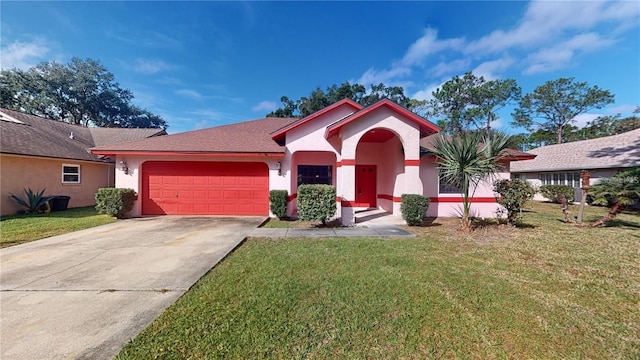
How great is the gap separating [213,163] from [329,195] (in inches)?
236

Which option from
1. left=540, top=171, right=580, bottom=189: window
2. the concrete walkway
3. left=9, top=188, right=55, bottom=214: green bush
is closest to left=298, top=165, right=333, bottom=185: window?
the concrete walkway

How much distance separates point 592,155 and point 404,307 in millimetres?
24734

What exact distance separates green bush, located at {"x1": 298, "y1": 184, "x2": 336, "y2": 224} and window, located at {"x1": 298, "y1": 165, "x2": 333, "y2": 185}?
150 inches

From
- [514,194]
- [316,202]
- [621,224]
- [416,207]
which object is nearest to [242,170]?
[316,202]

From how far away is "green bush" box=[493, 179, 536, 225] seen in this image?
27.1ft

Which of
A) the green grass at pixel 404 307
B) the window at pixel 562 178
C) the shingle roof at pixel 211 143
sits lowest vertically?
the green grass at pixel 404 307

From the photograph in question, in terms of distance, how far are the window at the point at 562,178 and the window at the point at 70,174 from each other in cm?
3352

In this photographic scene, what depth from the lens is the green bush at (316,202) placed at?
8.13 m

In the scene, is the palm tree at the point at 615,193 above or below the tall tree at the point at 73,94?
below

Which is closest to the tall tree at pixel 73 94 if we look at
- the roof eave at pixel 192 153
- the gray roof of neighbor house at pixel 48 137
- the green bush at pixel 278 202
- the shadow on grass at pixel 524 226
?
the gray roof of neighbor house at pixel 48 137

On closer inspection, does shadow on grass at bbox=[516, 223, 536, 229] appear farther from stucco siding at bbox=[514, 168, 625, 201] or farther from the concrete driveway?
the concrete driveway

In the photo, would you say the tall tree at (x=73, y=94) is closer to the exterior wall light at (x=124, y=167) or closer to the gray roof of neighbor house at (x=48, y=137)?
the gray roof of neighbor house at (x=48, y=137)

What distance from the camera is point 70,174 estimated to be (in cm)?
1287

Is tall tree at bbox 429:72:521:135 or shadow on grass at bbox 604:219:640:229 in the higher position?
tall tree at bbox 429:72:521:135
